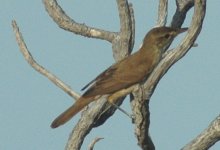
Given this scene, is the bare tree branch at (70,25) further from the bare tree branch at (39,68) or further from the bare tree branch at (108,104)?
the bare tree branch at (39,68)

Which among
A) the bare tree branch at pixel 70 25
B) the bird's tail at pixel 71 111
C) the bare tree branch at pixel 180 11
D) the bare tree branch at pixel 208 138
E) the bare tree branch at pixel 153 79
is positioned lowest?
the bare tree branch at pixel 208 138

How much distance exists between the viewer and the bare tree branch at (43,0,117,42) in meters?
10.9

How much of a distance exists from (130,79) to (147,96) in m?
1.48

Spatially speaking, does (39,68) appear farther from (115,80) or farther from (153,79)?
(153,79)

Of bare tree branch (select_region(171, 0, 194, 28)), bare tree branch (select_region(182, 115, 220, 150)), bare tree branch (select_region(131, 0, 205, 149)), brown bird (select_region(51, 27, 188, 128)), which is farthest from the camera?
bare tree branch (select_region(171, 0, 194, 28))

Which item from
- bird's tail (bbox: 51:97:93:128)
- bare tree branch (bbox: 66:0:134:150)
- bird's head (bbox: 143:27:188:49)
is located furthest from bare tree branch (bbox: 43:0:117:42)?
bird's tail (bbox: 51:97:93:128)

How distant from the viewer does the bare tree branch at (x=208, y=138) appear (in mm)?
8539

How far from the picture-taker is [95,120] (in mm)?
10375

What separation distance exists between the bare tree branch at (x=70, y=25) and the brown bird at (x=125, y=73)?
109 centimetres

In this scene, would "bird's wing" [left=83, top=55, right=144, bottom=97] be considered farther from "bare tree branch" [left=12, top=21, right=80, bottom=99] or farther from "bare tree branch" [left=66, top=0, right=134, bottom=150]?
"bare tree branch" [left=12, top=21, right=80, bottom=99]

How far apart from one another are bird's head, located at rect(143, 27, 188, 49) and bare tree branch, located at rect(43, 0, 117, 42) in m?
0.94

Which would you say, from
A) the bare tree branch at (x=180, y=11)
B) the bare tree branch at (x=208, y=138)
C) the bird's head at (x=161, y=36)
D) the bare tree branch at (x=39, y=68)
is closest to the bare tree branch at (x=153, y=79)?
the bare tree branch at (x=180, y=11)

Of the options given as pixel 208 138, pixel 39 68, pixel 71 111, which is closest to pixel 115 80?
pixel 71 111

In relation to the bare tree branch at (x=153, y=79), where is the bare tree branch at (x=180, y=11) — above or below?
above
